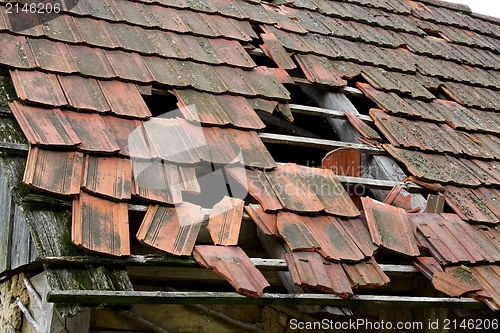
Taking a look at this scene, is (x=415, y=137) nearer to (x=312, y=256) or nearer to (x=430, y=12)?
(x=312, y=256)

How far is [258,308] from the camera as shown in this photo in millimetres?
3238

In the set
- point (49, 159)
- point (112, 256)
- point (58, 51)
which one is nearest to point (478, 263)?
point (112, 256)

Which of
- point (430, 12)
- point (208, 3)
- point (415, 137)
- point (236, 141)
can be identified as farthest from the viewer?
point (430, 12)

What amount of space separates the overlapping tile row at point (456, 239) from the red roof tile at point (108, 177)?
165 cm

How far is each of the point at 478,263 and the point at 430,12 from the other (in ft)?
12.5

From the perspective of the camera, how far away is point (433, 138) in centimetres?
Answer: 387

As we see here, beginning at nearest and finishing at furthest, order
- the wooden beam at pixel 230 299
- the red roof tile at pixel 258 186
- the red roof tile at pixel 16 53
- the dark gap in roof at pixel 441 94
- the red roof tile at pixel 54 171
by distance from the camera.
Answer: the wooden beam at pixel 230 299
the red roof tile at pixel 54 171
the red roof tile at pixel 258 186
the red roof tile at pixel 16 53
the dark gap in roof at pixel 441 94

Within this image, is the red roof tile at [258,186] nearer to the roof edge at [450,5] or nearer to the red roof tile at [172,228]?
the red roof tile at [172,228]

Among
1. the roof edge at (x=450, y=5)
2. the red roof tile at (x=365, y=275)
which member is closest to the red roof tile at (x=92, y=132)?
the red roof tile at (x=365, y=275)

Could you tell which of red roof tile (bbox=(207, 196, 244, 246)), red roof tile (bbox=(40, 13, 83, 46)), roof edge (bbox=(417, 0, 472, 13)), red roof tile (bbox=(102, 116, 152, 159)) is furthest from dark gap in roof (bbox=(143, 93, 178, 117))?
roof edge (bbox=(417, 0, 472, 13))

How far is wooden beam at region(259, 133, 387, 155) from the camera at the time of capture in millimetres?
3303

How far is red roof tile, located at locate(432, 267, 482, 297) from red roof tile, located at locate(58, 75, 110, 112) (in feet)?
6.58

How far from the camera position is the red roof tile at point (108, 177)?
2.44m

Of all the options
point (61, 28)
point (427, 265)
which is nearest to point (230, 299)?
point (427, 265)
